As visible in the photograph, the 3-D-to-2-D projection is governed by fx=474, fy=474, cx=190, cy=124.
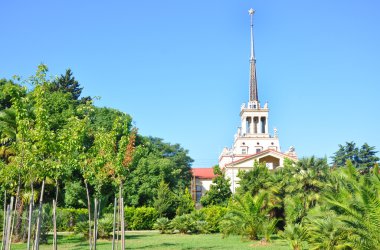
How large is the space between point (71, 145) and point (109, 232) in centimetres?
1585

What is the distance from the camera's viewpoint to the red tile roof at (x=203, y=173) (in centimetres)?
8100

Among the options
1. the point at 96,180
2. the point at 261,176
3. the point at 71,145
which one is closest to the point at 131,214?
the point at 261,176

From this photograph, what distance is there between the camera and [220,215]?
137 feet

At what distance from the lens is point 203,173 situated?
84875 millimetres

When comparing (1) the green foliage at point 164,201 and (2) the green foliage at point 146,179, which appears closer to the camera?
(1) the green foliage at point 164,201

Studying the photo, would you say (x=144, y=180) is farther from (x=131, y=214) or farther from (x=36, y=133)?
(x=36, y=133)

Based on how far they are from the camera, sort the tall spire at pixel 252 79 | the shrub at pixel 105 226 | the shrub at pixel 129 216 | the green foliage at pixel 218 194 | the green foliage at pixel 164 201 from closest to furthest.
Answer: the shrub at pixel 105 226 < the shrub at pixel 129 216 < the green foliage at pixel 164 201 < the green foliage at pixel 218 194 < the tall spire at pixel 252 79

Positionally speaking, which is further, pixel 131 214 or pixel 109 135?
pixel 131 214

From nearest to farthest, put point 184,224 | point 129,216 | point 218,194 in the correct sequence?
point 184,224
point 129,216
point 218,194

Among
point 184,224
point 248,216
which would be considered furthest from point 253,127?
point 248,216

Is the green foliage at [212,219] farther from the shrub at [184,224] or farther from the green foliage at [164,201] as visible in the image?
the green foliage at [164,201]

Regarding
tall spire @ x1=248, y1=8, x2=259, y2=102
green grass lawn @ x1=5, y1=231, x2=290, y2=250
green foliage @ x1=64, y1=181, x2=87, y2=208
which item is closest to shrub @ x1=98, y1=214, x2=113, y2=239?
green grass lawn @ x1=5, y1=231, x2=290, y2=250

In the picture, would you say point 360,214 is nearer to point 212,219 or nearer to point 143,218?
point 212,219

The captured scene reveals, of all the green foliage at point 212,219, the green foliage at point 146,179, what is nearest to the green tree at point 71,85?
the green foliage at point 146,179
